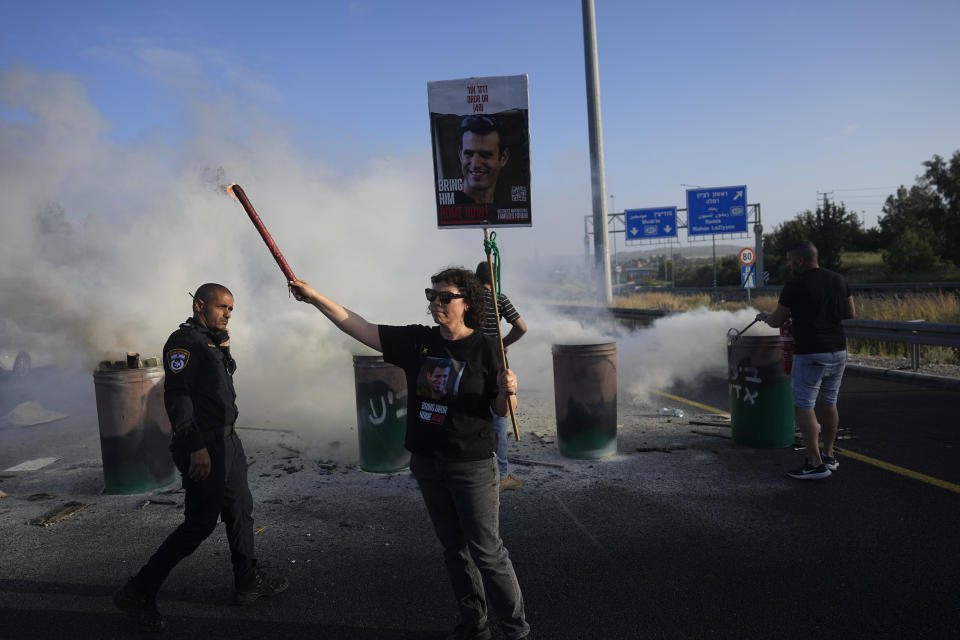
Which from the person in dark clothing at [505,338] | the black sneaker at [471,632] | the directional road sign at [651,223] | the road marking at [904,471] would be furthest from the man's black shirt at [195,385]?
the directional road sign at [651,223]

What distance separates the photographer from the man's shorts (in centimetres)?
534

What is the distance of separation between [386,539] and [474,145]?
3658mm

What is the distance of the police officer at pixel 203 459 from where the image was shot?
3275 mm

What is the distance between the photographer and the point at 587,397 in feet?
20.1

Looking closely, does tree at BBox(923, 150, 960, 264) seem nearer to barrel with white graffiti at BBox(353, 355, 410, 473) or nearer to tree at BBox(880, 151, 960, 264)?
tree at BBox(880, 151, 960, 264)

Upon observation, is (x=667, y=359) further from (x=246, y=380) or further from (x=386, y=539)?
(x=386, y=539)

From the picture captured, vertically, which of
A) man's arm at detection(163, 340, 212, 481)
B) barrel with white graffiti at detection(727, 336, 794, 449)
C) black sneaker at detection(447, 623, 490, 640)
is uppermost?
man's arm at detection(163, 340, 212, 481)

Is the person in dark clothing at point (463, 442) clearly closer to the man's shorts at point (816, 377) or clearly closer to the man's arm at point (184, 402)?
the man's arm at point (184, 402)

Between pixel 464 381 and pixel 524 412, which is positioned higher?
pixel 464 381

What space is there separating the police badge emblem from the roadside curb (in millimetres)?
9692

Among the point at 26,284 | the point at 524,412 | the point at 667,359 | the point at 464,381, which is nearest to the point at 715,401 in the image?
the point at 667,359

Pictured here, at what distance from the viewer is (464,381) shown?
9.53 feet

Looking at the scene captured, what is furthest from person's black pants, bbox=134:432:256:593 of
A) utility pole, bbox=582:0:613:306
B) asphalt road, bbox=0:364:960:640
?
utility pole, bbox=582:0:613:306

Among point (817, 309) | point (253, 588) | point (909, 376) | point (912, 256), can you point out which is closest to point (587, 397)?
point (817, 309)
